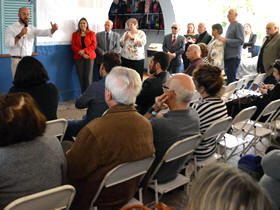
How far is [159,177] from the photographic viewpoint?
7.89 feet

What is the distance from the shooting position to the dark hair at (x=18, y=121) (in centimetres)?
160

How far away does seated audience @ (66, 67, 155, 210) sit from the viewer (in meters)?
1.86

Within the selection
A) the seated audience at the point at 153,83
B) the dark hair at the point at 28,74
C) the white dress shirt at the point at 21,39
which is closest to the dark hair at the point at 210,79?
the seated audience at the point at 153,83

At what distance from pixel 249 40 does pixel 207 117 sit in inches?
262

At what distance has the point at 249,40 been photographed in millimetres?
8711

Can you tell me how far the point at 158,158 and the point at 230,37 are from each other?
4.83 m

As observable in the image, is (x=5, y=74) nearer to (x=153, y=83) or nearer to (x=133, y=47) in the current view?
(x=133, y=47)

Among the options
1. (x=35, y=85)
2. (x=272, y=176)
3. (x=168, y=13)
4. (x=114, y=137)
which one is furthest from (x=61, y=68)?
(x=272, y=176)

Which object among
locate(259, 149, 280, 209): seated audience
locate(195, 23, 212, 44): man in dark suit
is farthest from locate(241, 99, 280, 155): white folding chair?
locate(195, 23, 212, 44): man in dark suit

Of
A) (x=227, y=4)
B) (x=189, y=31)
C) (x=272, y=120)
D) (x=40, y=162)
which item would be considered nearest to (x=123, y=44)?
(x=189, y=31)

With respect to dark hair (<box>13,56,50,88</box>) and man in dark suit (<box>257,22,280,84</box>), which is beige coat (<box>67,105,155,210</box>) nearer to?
dark hair (<box>13,56,50,88</box>)

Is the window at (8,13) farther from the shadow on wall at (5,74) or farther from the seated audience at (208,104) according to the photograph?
the seated audience at (208,104)

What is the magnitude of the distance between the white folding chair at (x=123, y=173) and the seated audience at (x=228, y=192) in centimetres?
87

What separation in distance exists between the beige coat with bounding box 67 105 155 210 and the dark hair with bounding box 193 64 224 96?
1075 mm
